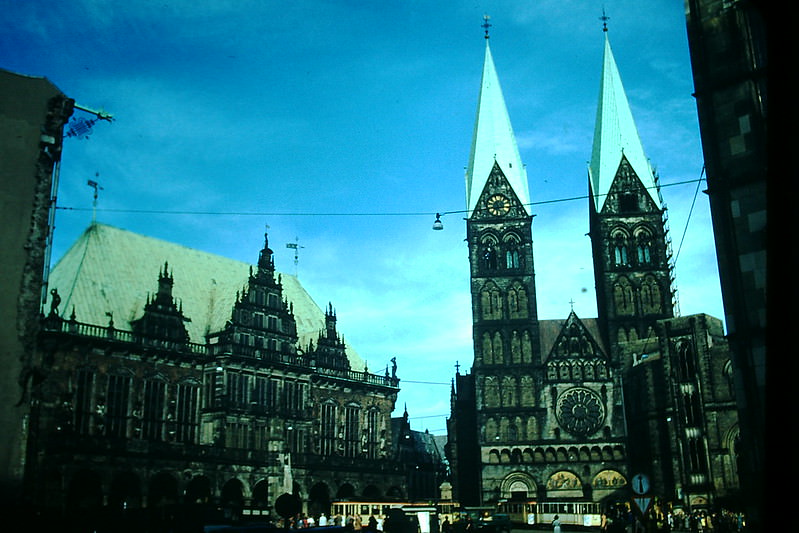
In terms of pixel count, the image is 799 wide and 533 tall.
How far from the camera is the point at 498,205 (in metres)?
68.1

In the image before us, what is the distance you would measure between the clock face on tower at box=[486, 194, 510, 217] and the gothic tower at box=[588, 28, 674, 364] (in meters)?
7.84

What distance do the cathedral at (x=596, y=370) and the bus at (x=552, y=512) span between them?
17 centimetres

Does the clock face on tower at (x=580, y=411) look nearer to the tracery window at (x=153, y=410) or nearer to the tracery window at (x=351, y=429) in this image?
the tracery window at (x=351, y=429)

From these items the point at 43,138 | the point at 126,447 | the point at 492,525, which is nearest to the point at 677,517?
the point at 492,525

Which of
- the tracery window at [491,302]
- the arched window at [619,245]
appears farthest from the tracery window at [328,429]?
the arched window at [619,245]

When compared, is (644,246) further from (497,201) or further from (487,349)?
(487,349)

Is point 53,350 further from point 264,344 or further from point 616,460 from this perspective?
point 616,460

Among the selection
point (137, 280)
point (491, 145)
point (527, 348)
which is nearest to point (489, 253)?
point (527, 348)

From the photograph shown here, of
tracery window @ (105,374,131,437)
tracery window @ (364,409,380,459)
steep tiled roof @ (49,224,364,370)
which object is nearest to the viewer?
tracery window @ (105,374,131,437)

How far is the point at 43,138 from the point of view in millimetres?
29156

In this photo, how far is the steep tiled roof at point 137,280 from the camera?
4609cm

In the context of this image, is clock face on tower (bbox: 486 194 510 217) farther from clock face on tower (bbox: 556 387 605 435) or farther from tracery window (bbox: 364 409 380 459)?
tracery window (bbox: 364 409 380 459)

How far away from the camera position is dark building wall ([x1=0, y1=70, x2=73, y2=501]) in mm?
25781

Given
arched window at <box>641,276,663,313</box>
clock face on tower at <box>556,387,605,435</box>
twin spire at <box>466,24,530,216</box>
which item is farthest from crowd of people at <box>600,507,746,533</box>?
twin spire at <box>466,24,530,216</box>
